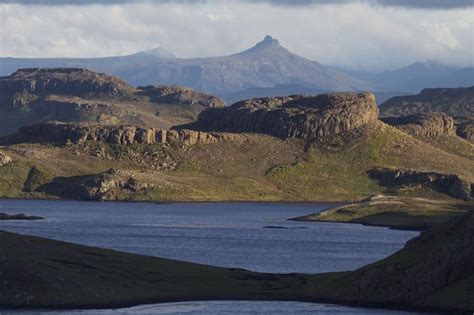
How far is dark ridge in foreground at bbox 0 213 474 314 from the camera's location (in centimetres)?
9938

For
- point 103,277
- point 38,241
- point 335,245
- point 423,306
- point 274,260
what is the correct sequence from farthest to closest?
1. point 335,245
2. point 274,260
3. point 38,241
4. point 103,277
5. point 423,306

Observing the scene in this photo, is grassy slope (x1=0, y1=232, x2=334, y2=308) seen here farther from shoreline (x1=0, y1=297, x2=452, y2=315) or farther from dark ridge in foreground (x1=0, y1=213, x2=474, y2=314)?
shoreline (x1=0, y1=297, x2=452, y2=315)

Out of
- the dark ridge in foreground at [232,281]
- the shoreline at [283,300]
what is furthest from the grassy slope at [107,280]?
the shoreline at [283,300]

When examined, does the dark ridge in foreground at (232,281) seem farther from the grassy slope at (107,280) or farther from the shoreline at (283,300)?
the shoreline at (283,300)

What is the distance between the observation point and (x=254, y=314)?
99125 millimetres

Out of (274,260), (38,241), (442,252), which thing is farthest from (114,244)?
(442,252)

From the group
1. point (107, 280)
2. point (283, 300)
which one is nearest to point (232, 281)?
point (283, 300)

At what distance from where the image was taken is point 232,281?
113m

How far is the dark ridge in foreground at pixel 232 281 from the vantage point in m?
99.4

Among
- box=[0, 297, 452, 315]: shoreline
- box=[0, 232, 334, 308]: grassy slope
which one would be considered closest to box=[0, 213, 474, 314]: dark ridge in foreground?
box=[0, 232, 334, 308]: grassy slope

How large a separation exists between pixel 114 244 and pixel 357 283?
2661 inches

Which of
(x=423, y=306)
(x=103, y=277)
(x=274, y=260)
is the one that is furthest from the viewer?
(x=274, y=260)

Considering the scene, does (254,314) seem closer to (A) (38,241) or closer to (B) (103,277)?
(B) (103,277)

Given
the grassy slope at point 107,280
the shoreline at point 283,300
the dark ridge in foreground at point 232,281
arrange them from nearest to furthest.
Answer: the shoreline at point 283,300 → the dark ridge in foreground at point 232,281 → the grassy slope at point 107,280
